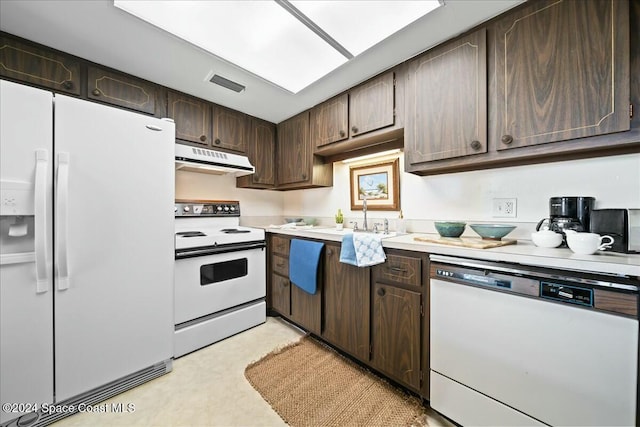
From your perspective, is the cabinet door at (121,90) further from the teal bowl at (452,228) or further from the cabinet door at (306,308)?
the teal bowl at (452,228)

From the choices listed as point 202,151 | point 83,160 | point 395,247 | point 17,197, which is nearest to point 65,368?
point 17,197

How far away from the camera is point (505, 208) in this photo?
1.52 m

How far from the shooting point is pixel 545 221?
4.44 feet

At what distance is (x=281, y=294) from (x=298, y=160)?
4.71 ft

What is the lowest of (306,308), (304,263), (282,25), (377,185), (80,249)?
(306,308)

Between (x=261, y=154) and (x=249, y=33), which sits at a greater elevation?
(x=249, y=33)

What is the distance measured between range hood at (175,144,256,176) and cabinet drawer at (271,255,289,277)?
3.17ft

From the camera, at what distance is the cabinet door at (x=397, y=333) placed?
4.33ft

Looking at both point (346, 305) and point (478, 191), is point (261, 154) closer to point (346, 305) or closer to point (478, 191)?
point (346, 305)

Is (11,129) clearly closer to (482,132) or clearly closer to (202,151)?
(202,151)

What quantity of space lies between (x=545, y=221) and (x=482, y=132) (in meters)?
0.64

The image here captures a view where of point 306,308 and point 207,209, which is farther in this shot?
point 207,209

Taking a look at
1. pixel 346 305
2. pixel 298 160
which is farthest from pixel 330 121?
pixel 346 305

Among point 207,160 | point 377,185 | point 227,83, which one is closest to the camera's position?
point 227,83
